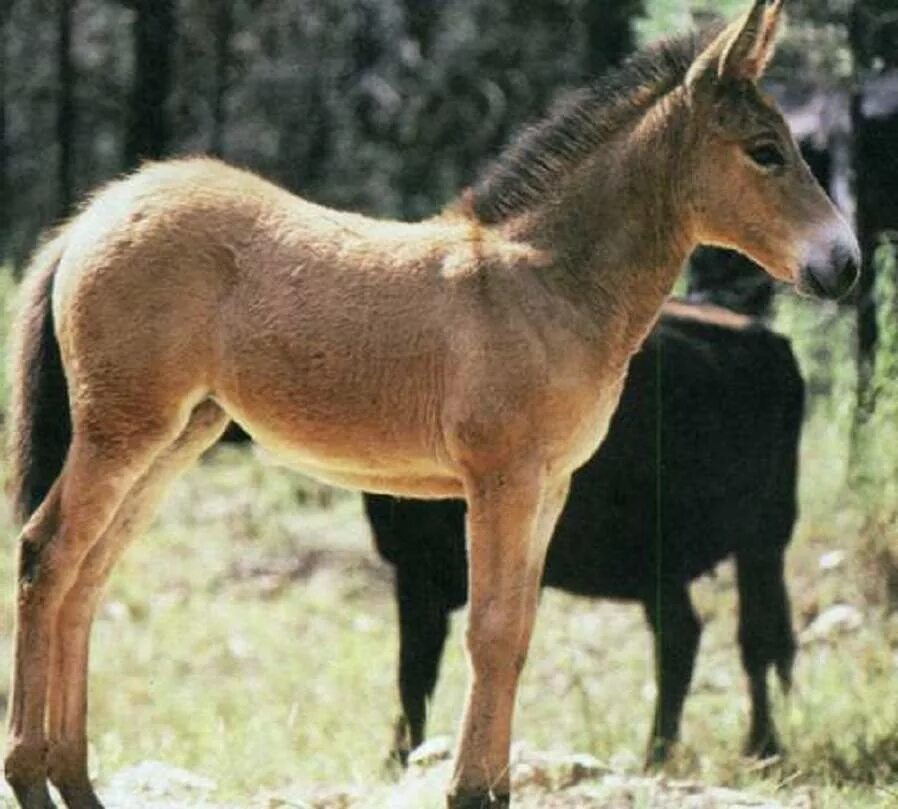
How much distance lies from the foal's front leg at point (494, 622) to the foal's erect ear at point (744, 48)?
4.67 feet

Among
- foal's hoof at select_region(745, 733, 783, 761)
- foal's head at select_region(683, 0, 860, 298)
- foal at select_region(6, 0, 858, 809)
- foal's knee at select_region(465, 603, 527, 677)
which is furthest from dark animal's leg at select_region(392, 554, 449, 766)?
foal's head at select_region(683, 0, 860, 298)

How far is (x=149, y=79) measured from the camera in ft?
41.5

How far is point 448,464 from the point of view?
5.82m

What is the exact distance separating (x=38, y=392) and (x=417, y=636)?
2576 millimetres

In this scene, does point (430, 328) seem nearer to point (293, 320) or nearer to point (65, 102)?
point (293, 320)

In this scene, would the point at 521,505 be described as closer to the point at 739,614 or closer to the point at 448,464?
the point at 448,464

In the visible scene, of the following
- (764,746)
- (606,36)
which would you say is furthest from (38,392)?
(606,36)

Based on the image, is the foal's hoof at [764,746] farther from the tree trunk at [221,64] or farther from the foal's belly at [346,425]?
the tree trunk at [221,64]

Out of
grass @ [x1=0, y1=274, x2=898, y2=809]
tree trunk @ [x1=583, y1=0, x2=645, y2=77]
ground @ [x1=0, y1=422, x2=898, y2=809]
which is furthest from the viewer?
tree trunk @ [x1=583, y1=0, x2=645, y2=77]

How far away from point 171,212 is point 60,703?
63.5 inches

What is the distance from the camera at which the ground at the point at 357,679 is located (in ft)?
22.8

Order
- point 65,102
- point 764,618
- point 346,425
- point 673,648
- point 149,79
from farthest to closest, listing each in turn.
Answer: point 65,102
point 149,79
point 764,618
point 673,648
point 346,425

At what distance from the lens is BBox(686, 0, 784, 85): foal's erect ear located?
5758mm

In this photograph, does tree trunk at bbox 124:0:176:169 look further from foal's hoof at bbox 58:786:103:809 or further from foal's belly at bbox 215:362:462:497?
foal's hoof at bbox 58:786:103:809
